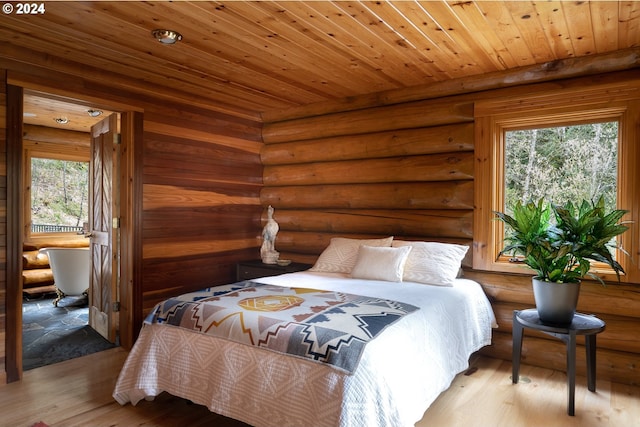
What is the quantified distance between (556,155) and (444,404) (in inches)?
83.3

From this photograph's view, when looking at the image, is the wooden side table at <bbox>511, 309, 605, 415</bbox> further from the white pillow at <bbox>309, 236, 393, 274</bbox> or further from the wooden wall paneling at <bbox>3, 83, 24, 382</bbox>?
the wooden wall paneling at <bbox>3, 83, 24, 382</bbox>

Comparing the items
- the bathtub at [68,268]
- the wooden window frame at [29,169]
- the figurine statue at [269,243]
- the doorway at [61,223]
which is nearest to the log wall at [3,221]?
the doorway at [61,223]

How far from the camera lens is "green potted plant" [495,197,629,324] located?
8.55 feet

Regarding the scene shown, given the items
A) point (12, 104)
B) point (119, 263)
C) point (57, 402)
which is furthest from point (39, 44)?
point (57, 402)

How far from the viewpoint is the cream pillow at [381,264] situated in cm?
326

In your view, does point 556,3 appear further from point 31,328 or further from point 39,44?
point 31,328

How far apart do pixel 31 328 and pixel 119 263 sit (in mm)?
1401

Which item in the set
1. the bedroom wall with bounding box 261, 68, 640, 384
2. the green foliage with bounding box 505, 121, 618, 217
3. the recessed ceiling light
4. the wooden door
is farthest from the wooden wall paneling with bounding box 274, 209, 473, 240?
the recessed ceiling light

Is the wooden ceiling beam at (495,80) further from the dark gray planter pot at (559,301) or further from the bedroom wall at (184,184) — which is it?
the dark gray planter pot at (559,301)

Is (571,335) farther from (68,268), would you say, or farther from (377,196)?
(68,268)

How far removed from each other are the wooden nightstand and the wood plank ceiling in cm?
173

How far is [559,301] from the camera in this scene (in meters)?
2.64

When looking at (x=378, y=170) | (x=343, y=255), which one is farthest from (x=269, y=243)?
(x=378, y=170)

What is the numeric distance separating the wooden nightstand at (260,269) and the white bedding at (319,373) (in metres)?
1.25
